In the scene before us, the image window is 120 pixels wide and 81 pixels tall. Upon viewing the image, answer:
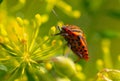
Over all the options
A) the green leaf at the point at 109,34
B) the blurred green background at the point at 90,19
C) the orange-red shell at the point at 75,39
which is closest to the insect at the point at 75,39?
the orange-red shell at the point at 75,39

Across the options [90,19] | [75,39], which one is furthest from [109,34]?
[75,39]

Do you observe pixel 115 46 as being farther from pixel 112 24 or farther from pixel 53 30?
pixel 53 30

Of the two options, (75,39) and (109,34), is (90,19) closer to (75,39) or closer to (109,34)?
(109,34)

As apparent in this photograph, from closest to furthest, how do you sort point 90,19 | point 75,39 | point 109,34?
point 75,39
point 109,34
point 90,19

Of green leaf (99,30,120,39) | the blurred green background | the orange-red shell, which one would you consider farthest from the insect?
green leaf (99,30,120,39)

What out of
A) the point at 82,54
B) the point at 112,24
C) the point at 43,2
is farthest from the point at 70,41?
the point at 112,24

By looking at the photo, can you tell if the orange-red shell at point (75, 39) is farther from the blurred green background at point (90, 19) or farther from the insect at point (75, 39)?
the blurred green background at point (90, 19)
